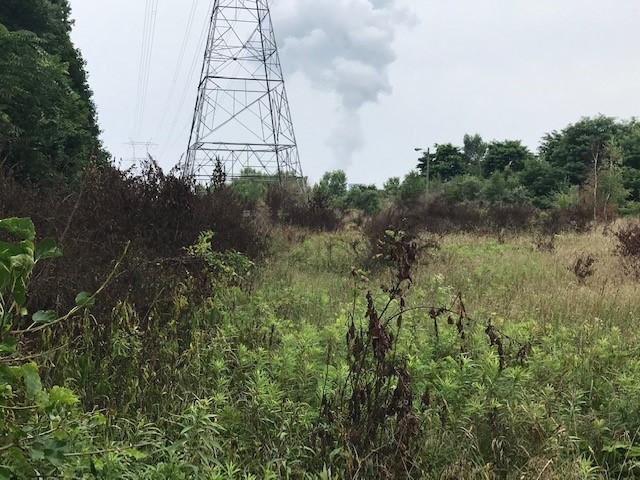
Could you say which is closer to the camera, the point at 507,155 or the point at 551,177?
the point at 551,177

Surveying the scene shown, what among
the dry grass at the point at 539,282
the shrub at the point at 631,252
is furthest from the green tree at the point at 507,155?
the shrub at the point at 631,252

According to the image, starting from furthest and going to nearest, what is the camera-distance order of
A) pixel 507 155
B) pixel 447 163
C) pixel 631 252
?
pixel 447 163, pixel 507 155, pixel 631 252

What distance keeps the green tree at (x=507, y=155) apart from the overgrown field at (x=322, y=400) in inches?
1823

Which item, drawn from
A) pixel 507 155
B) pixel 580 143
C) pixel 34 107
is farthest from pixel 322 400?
pixel 507 155

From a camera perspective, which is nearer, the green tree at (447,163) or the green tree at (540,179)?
the green tree at (540,179)

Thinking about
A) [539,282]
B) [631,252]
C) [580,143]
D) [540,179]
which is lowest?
[539,282]

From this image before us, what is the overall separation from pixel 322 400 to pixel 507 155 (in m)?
49.2

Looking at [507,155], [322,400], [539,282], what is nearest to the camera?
[322,400]

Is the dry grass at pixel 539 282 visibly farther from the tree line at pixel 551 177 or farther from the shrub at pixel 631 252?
the tree line at pixel 551 177

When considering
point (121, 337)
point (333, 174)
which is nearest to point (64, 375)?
point (121, 337)

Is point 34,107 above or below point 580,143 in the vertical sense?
below

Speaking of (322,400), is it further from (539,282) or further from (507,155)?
(507,155)

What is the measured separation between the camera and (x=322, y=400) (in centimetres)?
246

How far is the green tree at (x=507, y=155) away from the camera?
157 feet
